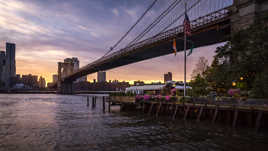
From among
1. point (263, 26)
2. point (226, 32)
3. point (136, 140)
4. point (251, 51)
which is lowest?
point (136, 140)

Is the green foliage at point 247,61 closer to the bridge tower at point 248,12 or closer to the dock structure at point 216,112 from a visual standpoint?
the dock structure at point 216,112

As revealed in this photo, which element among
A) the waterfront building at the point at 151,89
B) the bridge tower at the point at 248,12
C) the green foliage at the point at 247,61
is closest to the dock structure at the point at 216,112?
the green foliage at the point at 247,61

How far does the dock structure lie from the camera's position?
49.8 ft

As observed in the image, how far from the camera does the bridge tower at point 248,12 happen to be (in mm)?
21795

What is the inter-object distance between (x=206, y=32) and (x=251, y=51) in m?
14.6

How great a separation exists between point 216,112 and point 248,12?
11990 mm

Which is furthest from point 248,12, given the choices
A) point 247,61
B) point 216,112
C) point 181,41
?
point 181,41

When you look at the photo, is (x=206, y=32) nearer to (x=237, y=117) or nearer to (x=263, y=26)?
(x=263, y=26)

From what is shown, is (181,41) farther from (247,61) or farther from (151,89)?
(247,61)

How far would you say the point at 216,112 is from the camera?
17688 mm

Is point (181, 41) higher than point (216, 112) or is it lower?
higher

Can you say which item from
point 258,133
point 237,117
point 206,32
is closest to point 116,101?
point 206,32

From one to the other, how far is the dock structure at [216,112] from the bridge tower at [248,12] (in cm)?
998

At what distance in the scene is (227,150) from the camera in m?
10.6
